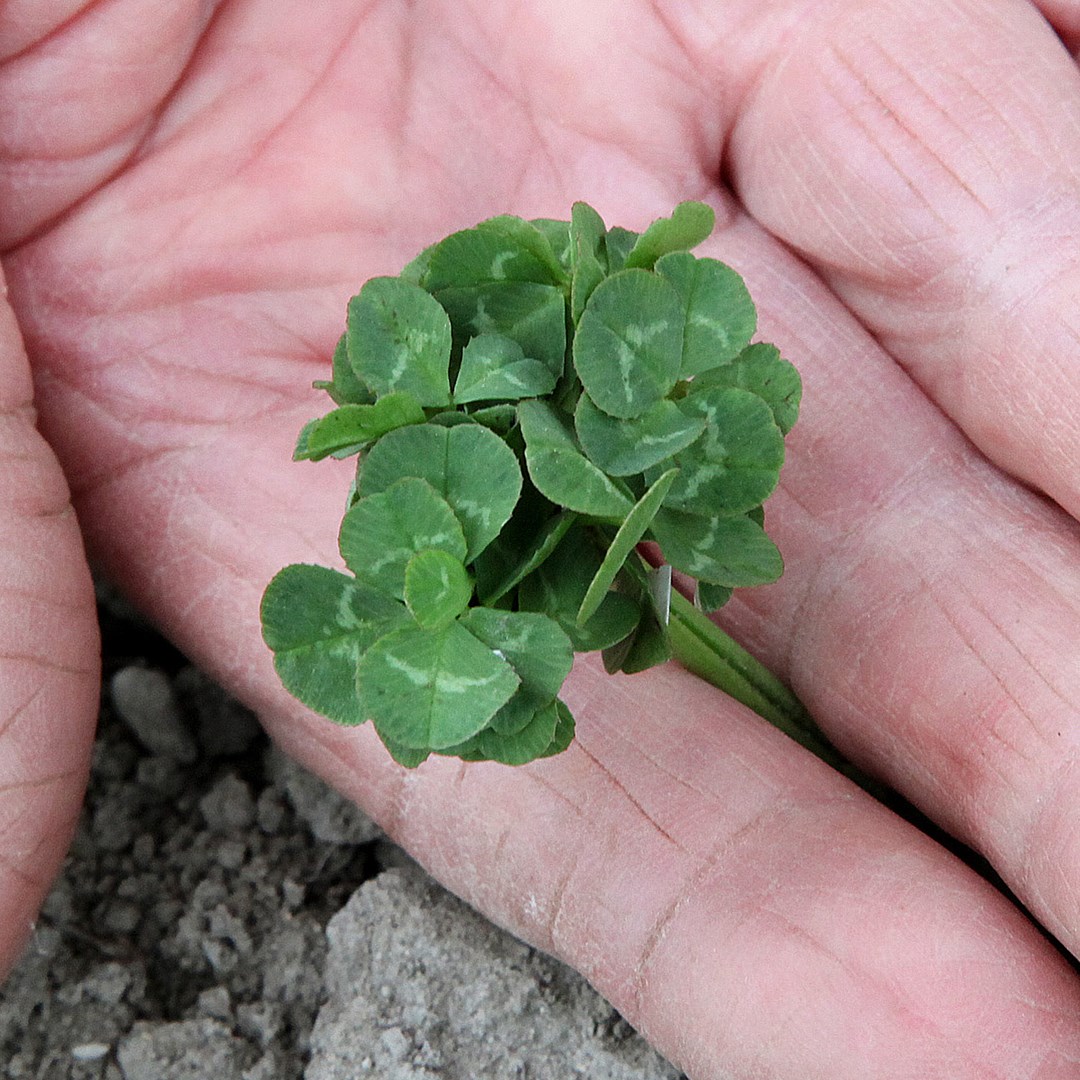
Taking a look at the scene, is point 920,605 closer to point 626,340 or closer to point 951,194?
point 951,194

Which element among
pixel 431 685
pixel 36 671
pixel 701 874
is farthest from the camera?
pixel 36 671

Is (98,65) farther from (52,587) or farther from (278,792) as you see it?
(278,792)

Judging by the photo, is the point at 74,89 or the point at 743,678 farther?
the point at 74,89

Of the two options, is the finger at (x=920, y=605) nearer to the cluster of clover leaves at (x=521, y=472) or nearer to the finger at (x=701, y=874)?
the finger at (x=701, y=874)

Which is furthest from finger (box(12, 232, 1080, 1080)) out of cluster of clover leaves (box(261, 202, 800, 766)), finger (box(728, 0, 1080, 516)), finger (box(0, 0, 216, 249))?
finger (box(728, 0, 1080, 516))

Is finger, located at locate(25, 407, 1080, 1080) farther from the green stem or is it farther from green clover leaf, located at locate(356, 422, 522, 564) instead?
green clover leaf, located at locate(356, 422, 522, 564)

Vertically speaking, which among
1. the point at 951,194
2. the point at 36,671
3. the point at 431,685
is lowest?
the point at 36,671

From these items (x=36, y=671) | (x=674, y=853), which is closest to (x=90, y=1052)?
(x=36, y=671)
